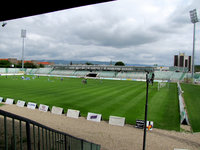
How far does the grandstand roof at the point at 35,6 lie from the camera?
312 inches

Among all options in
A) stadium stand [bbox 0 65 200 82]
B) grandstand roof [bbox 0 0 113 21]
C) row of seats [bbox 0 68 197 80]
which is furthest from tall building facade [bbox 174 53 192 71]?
grandstand roof [bbox 0 0 113 21]

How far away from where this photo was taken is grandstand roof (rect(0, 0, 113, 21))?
7.93 meters

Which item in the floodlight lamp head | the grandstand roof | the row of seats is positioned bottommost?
the row of seats

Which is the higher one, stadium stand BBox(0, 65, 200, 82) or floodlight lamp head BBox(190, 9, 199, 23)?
floodlight lamp head BBox(190, 9, 199, 23)

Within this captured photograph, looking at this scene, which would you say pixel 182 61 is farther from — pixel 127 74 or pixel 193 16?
pixel 193 16

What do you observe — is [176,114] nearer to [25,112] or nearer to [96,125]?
[96,125]

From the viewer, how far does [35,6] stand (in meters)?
8.55

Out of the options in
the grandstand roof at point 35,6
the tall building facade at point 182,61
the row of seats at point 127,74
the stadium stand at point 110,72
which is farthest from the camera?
the tall building facade at point 182,61

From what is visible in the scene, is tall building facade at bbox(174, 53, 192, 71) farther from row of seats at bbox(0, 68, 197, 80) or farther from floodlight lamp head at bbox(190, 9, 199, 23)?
floodlight lamp head at bbox(190, 9, 199, 23)

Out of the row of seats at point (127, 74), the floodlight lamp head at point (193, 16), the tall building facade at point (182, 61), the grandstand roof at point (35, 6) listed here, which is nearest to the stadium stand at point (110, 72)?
the row of seats at point (127, 74)

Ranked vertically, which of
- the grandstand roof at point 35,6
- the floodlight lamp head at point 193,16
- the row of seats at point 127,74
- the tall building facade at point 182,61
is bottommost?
the row of seats at point 127,74

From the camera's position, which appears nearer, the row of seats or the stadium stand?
the row of seats

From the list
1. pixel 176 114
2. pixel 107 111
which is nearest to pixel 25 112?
pixel 107 111

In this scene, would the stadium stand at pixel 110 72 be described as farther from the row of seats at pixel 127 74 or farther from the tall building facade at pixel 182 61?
the tall building facade at pixel 182 61
